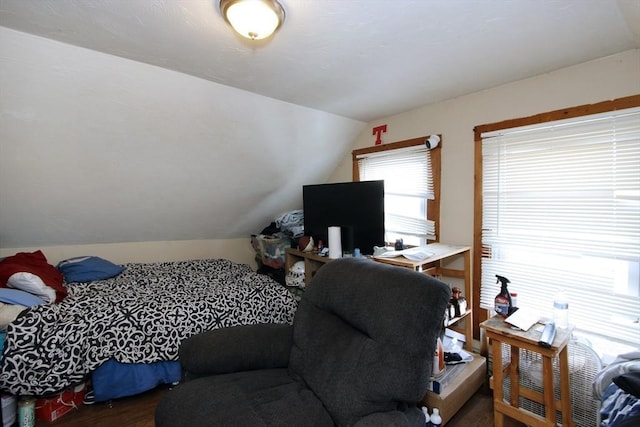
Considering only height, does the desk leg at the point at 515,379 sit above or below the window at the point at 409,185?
below

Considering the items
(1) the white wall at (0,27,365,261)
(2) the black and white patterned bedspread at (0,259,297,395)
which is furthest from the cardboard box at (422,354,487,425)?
(1) the white wall at (0,27,365,261)

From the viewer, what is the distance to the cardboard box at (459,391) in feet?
5.50

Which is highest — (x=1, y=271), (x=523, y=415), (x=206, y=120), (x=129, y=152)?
(x=206, y=120)

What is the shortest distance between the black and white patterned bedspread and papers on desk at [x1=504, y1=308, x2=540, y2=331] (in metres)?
1.59

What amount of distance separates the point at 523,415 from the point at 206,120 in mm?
2893

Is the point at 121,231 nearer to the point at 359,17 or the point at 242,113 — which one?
the point at 242,113

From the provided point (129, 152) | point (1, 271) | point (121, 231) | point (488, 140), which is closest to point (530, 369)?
point (488, 140)

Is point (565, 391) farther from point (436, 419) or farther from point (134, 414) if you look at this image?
point (134, 414)

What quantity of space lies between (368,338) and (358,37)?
1524mm

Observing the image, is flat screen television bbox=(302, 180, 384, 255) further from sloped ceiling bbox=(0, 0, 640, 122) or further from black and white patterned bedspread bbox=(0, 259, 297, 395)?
sloped ceiling bbox=(0, 0, 640, 122)

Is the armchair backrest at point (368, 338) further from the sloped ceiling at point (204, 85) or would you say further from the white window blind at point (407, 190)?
the white window blind at point (407, 190)

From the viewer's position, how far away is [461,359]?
Answer: 1996 mm

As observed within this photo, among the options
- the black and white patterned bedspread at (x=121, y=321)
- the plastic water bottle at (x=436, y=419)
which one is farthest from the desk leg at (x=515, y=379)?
the black and white patterned bedspread at (x=121, y=321)

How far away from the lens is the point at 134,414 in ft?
6.01
